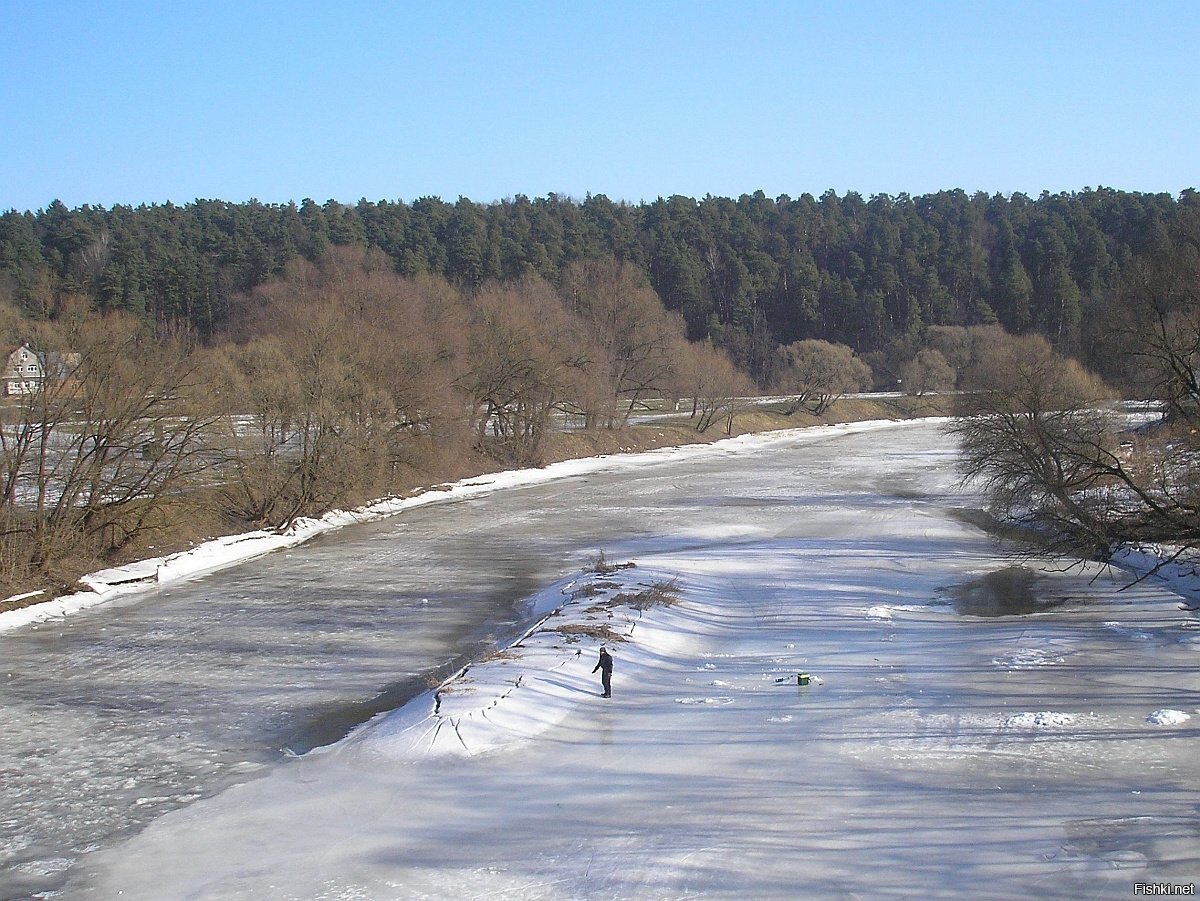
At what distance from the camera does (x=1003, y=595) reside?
22891 mm

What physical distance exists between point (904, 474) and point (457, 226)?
82.8 metres

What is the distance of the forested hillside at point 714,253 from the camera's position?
92812 mm

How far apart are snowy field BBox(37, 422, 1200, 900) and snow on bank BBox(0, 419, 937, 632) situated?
10749mm

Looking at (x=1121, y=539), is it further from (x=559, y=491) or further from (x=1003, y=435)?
(x=559, y=491)

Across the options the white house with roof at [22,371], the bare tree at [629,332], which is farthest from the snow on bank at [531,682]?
the bare tree at [629,332]

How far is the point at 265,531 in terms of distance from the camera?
32.9m

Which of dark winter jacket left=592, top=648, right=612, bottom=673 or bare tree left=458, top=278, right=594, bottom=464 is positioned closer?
dark winter jacket left=592, top=648, right=612, bottom=673

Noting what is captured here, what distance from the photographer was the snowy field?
9398mm

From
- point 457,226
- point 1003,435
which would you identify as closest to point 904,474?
point 1003,435

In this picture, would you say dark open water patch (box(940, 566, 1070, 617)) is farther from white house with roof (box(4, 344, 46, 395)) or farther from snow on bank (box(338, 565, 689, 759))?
white house with roof (box(4, 344, 46, 395))

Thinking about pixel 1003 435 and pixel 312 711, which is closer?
pixel 312 711

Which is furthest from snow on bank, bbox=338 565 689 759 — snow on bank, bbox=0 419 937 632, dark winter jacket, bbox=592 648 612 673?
snow on bank, bbox=0 419 937 632

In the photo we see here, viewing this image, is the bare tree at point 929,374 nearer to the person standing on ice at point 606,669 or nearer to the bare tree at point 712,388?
the bare tree at point 712,388

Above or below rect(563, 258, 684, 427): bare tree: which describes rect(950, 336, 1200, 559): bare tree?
below
